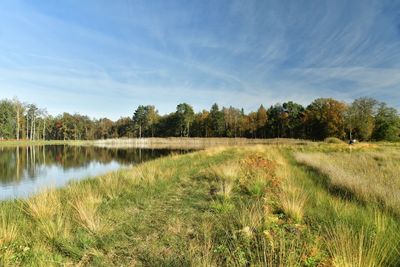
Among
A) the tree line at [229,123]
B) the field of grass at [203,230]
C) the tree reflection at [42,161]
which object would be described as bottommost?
the tree reflection at [42,161]

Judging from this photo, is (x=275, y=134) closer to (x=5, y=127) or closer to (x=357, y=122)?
(x=357, y=122)

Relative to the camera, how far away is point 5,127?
74375 mm

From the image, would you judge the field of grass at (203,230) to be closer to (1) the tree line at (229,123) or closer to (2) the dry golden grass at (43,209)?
(2) the dry golden grass at (43,209)

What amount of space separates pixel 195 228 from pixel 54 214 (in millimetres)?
2917

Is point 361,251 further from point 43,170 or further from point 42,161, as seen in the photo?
point 42,161

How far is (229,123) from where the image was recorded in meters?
87.2

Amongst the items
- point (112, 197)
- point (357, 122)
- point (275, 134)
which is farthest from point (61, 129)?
point (112, 197)

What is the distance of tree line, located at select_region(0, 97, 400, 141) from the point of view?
57.6 m

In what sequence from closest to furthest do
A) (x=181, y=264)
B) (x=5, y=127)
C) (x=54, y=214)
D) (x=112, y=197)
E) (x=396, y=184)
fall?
(x=181, y=264), (x=54, y=214), (x=112, y=197), (x=396, y=184), (x=5, y=127)

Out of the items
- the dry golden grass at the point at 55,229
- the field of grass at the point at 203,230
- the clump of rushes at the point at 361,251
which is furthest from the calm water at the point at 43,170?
the clump of rushes at the point at 361,251

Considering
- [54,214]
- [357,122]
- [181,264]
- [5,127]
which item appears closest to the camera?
[181,264]

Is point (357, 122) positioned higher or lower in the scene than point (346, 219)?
higher

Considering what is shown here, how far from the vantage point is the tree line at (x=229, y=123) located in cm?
5756

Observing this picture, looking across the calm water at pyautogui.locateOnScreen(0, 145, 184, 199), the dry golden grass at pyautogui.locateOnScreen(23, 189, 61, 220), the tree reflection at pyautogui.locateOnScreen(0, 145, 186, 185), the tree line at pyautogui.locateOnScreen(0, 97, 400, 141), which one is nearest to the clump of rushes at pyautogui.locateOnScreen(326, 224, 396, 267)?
the dry golden grass at pyautogui.locateOnScreen(23, 189, 61, 220)
